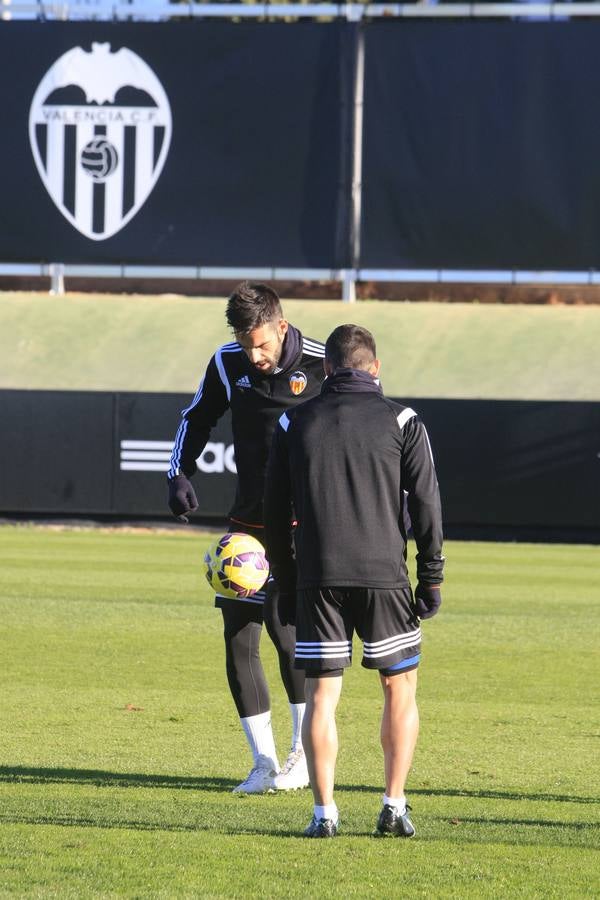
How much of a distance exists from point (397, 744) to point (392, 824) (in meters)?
0.29

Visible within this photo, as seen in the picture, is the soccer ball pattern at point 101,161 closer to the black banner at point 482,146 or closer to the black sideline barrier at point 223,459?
the black banner at point 482,146

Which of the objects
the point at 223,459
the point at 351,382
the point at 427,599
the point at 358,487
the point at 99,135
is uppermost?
the point at 99,135

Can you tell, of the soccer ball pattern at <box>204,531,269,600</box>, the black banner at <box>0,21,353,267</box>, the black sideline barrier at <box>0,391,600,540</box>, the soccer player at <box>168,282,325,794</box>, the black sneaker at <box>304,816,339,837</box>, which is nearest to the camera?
the black sneaker at <box>304,816,339,837</box>

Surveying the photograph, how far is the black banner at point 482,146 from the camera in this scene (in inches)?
1083

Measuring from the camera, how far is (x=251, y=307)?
682cm

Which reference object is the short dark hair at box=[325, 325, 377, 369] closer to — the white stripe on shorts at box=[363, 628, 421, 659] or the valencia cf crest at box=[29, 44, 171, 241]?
the white stripe on shorts at box=[363, 628, 421, 659]

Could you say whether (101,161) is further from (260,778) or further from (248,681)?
(260,778)

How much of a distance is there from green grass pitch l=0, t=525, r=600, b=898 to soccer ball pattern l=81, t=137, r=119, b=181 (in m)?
13.9

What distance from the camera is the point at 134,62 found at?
1141 inches

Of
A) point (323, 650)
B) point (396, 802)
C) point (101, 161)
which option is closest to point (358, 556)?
point (323, 650)

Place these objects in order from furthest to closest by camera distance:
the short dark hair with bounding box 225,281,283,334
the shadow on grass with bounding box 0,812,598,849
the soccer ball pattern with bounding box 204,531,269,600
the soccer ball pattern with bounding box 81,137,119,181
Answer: the soccer ball pattern with bounding box 81,137,119,181 < the soccer ball pattern with bounding box 204,531,269,600 < the short dark hair with bounding box 225,281,283,334 < the shadow on grass with bounding box 0,812,598,849

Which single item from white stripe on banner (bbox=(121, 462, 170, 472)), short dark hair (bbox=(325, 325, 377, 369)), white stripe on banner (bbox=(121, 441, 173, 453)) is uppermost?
short dark hair (bbox=(325, 325, 377, 369))

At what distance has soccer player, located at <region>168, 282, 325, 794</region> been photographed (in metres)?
7.08

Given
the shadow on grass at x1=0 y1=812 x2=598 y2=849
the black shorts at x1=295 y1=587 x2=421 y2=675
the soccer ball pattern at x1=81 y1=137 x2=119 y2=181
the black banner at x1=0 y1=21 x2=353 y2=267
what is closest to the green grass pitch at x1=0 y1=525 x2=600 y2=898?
the shadow on grass at x1=0 y1=812 x2=598 y2=849
